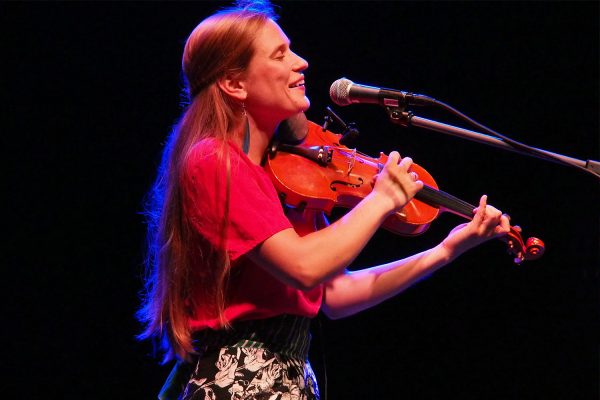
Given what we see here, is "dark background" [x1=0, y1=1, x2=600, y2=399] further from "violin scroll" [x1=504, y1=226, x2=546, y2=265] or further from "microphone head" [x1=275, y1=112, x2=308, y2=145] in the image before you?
"violin scroll" [x1=504, y1=226, x2=546, y2=265]

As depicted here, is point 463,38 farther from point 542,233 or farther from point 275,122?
point 275,122

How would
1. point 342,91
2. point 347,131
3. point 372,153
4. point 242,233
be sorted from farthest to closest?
point 372,153 < point 347,131 < point 342,91 < point 242,233

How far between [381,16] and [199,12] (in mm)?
963

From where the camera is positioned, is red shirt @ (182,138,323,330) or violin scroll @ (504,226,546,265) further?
violin scroll @ (504,226,546,265)

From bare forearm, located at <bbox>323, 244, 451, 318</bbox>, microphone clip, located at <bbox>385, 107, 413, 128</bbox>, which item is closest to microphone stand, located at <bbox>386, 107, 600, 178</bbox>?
microphone clip, located at <bbox>385, 107, 413, 128</bbox>

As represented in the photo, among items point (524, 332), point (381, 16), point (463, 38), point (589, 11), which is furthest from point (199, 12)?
point (524, 332)

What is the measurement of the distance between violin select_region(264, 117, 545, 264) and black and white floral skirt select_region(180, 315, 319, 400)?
35 centimetres

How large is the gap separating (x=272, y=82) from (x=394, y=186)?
465 millimetres

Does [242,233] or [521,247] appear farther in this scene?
[521,247]

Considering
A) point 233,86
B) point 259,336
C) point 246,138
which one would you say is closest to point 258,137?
point 246,138

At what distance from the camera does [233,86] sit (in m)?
1.98

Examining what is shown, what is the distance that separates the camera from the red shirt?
1714 millimetres

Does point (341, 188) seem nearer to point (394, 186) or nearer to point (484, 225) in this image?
point (394, 186)

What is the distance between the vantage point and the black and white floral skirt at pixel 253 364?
1.75 m
